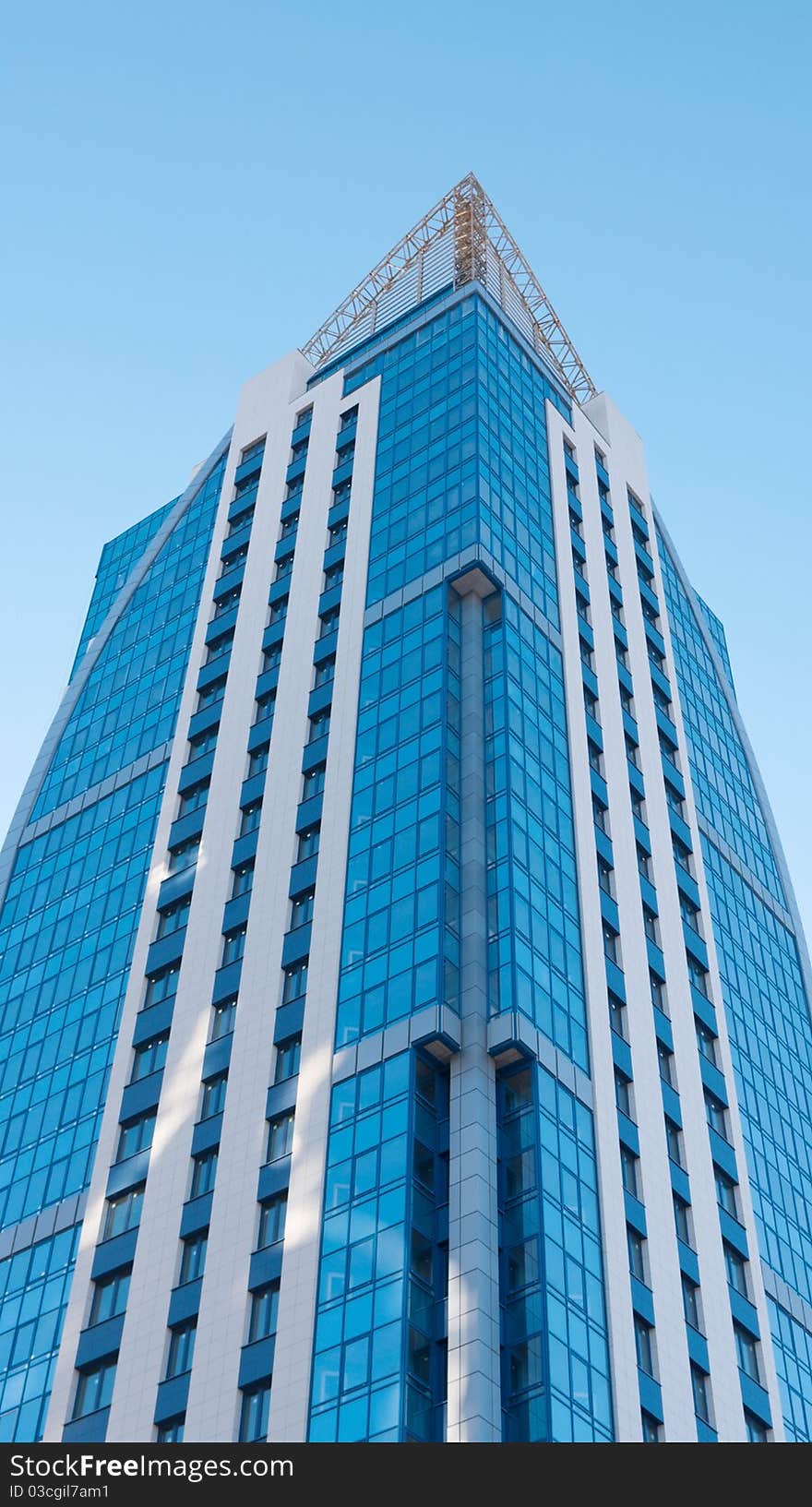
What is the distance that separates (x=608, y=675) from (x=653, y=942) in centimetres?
1543

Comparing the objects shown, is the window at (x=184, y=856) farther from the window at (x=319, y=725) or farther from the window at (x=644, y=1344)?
the window at (x=644, y=1344)

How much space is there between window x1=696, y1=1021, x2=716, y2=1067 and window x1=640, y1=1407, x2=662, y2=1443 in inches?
885

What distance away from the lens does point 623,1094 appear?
74062 millimetres

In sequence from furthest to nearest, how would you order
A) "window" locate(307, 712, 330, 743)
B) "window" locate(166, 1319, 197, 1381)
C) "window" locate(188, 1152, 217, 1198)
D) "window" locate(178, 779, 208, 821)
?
"window" locate(178, 779, 208, 821) → "window" locate(307, 712, 330, 743) → "window" locate(188, 1152, 217, 1198) → "window" locate(166, 1319, 197, 1381)

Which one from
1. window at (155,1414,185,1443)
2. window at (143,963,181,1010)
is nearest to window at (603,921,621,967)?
window at (143,963,181,1010)

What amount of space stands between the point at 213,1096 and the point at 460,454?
113ft

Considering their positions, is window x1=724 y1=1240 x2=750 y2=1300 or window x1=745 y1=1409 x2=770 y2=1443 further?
window x1=724 y1=1240 x2=750 y2=1300

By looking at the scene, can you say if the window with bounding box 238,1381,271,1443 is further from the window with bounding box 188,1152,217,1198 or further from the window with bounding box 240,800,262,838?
the window with bounding box 240,800,262,838

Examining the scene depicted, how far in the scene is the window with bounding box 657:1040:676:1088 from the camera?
7888cm

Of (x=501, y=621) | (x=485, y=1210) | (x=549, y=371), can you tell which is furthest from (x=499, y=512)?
(x=485, y=1210)

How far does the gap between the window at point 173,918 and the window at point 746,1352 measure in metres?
28.7

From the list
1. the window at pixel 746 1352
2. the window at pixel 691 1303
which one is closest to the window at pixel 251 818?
the window at pixel 691 1303

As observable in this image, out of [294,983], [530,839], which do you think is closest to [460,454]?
[530,839]

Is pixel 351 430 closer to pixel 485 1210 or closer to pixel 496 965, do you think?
pixel 496 965
